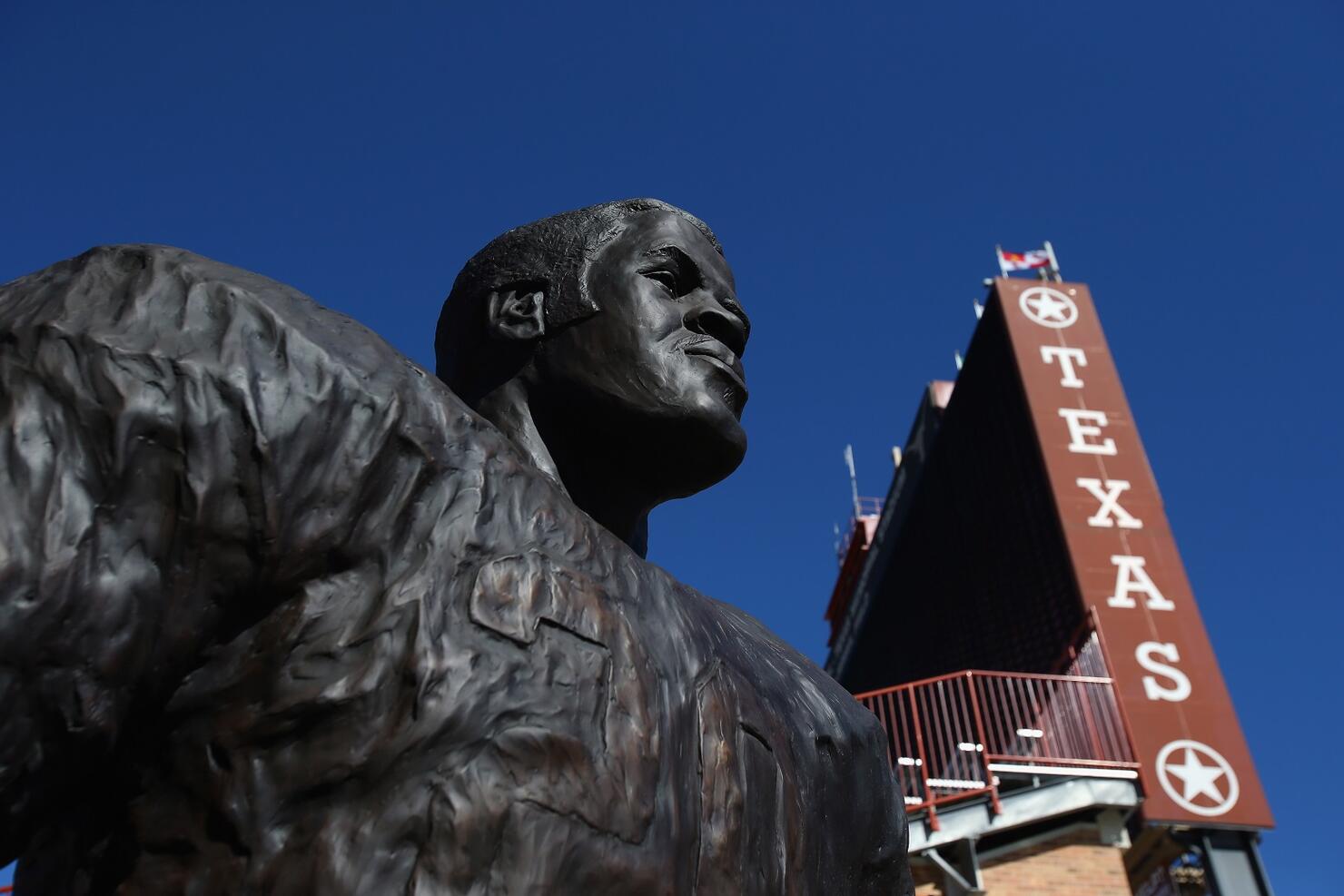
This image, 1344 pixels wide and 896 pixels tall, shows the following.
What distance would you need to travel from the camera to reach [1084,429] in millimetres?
17797

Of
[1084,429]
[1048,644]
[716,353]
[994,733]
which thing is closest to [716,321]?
[716,353]

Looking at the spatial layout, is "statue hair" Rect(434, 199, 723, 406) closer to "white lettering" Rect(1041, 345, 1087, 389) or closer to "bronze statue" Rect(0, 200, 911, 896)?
"bronze statue" Rect(0, 200, 911, 896)

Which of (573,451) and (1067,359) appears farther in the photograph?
(1067,359)

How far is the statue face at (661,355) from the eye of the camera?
221 cm

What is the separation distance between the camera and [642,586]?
71.0 inches

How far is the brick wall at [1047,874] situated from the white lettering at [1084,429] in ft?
23.1

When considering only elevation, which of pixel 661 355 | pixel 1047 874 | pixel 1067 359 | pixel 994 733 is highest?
pixel 1067 359

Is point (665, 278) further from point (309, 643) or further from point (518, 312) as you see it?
point (309, 643)

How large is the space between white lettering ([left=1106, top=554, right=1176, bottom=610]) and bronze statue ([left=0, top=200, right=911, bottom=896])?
562 inches

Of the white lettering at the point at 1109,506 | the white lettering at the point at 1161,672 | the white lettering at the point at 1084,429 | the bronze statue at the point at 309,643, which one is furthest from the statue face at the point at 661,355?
the white lettering at the point at 1084,429

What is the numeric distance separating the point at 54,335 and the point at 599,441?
105cm

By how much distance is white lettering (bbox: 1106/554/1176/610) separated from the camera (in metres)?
15.1

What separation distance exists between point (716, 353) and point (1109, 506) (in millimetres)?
15366

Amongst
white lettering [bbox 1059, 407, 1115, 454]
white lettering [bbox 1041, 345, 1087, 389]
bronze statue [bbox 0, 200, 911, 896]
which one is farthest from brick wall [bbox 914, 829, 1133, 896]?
bronze statue [bbox 0, 200, 911, 896]
